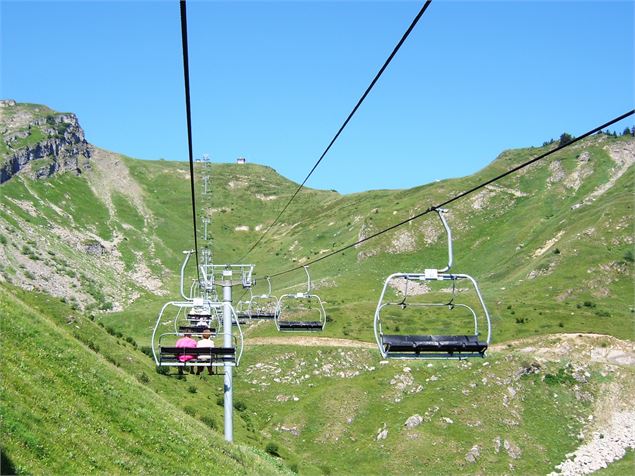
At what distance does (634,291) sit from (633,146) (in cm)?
8468

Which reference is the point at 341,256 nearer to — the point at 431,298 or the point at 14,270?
the point at 431,298

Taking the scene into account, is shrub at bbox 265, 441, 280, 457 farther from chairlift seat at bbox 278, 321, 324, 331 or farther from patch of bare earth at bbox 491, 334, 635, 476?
patch of bare earth at bbox 491, 334, 635, 476

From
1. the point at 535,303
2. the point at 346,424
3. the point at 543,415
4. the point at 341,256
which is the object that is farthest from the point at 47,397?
the point at 341,256

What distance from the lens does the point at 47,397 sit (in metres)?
19.0

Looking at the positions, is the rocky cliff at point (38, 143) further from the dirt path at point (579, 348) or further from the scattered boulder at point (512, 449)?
the scattered boulder at point (512, 449)

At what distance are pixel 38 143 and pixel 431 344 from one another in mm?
165687

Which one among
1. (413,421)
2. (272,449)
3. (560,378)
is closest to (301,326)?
(272,449)

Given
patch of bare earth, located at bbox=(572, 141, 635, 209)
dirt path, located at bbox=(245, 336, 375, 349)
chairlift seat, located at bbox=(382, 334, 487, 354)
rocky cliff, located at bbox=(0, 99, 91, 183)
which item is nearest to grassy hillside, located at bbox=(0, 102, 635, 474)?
dirt path, located at bbox=(245, 336, 375, 349)

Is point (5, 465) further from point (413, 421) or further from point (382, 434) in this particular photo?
point (413, 421)

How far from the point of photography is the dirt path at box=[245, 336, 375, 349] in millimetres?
76812

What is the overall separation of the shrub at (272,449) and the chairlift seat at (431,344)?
32.5m

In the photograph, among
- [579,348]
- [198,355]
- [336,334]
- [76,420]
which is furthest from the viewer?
[336,334]

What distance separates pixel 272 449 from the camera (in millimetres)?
51969

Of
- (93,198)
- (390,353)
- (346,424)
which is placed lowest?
(346,424)
